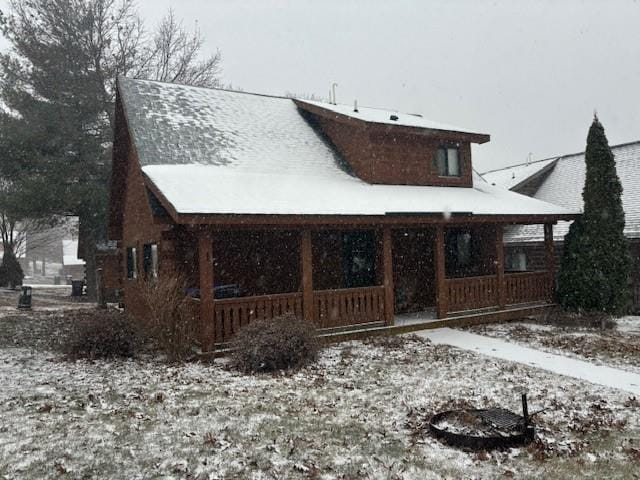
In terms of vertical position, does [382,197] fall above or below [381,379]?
above

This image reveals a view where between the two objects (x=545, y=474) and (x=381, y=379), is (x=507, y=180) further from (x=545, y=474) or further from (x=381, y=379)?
(x=545, y=474)

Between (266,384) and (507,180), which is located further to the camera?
(507,180)

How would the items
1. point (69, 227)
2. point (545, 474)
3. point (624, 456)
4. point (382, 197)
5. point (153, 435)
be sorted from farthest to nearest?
point (69, 227) < point (382, 197) < point (153, 435) < point (624, 456) < point (545, 474)

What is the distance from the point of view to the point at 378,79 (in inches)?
5281

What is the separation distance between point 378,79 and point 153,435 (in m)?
135

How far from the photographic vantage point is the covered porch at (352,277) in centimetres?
1167

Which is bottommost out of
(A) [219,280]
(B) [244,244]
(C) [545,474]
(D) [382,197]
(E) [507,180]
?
(C) [545,474]

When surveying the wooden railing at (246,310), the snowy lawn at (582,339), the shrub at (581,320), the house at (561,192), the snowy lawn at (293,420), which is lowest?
the snowy lawn at (293,420)

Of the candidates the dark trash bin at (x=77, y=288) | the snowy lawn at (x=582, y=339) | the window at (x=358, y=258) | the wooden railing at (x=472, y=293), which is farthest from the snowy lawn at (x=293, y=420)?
the dark trash bin at (x=77, y=288)

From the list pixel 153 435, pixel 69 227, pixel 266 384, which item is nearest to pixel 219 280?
pixel 266 384

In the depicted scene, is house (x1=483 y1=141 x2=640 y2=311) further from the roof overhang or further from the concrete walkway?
the concrete walkway

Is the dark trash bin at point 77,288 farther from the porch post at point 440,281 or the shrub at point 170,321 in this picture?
the porch post at point 440,281

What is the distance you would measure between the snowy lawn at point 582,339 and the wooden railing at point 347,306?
265 cm

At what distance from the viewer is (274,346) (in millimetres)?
9680
